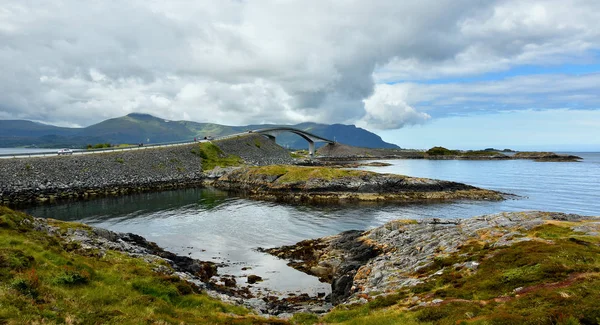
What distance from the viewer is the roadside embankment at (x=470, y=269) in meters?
12.9

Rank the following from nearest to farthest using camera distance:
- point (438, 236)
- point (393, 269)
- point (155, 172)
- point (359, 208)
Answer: point (393, 269) → point (438, 236) → point (359, 208) → point (155, 172)

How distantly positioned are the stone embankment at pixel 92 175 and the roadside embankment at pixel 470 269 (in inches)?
2464

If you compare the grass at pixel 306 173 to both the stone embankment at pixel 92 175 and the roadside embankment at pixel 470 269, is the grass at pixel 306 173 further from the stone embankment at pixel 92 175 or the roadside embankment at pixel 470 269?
the roadside embankment at pixel 470 269

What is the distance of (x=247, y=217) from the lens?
184 ft

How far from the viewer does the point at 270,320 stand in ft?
52.5

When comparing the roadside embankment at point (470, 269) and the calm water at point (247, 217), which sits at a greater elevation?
the roadside embankment at point (470, 269)

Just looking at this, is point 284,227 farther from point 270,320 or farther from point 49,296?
point 49,296

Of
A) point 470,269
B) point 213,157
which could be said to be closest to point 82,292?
point 470,269

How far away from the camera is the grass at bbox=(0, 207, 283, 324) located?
11.8 metres

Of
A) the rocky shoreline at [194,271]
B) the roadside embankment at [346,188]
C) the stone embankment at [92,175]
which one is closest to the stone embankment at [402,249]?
the rocky shoreline at [194,271]

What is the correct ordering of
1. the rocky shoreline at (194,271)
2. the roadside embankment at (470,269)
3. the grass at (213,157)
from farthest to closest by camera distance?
the grass at (213,157) < the rocky shoreline at (194,271) < the roadside embankment at (470,269)

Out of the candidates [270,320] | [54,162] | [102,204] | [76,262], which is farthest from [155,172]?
[270,320]

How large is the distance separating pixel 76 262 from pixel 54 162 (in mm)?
80147

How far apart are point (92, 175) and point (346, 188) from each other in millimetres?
64842
